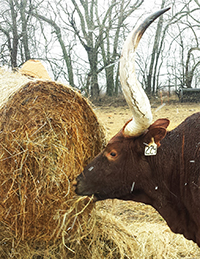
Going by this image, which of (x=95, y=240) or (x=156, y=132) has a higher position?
(x=156, y=132)

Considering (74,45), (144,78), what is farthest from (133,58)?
(144,78)

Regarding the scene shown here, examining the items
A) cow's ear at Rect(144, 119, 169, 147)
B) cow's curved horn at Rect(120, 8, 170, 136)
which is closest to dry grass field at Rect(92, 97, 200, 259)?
cow's ear at Rect(144, 119, 169, 147)

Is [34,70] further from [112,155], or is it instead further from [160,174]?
[160,174]

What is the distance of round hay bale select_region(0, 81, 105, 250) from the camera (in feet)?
9.62

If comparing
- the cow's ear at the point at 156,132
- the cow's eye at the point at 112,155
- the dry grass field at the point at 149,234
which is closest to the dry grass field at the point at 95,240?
the dry grass field at the point at 149,234

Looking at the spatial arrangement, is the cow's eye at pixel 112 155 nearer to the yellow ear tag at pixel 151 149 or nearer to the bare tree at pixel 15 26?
the yellow ear tag at pixel 151 149

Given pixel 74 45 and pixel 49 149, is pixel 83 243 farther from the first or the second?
pixel 74 45

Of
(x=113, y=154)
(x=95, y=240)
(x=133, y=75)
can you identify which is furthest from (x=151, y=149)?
(x=95, y=240)

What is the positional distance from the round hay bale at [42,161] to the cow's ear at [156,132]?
1.03m

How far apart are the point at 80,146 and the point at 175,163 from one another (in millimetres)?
1204

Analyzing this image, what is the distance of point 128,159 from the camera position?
2627 millimetres

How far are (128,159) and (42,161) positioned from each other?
0.96 meters

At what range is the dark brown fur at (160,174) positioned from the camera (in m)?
2.41

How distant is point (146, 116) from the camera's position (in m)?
2.27
